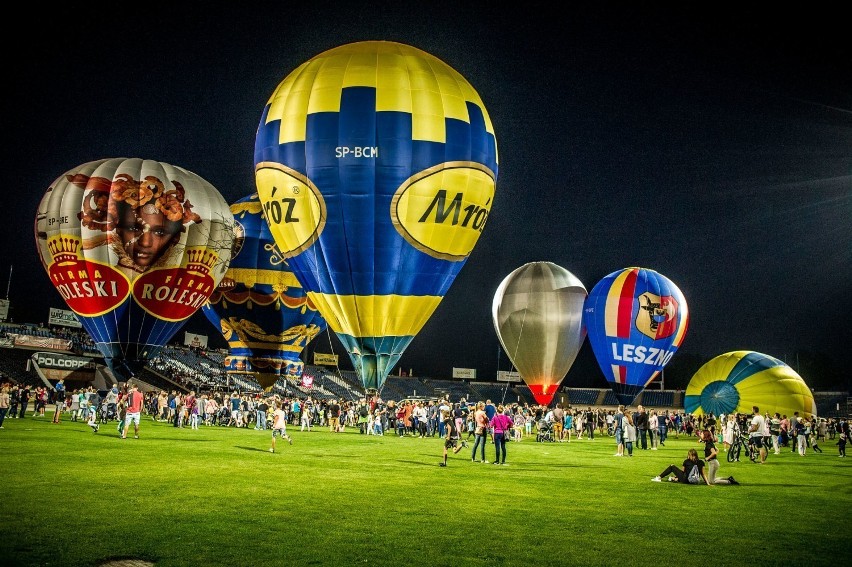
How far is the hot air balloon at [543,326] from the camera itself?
128 feet

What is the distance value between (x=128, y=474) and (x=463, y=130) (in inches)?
520

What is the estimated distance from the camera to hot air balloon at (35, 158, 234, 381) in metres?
27.8

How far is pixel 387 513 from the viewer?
364 inches

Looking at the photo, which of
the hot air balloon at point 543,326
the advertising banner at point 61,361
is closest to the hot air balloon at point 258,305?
the hot air balloon at point 543,326

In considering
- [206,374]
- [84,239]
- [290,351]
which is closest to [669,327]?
[290,351]

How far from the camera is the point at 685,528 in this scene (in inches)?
352

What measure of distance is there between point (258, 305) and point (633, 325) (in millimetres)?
18962

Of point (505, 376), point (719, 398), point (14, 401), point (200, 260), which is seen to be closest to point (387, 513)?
point (200, 260)

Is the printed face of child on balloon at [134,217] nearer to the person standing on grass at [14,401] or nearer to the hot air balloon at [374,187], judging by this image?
the person standing on grass at [14,401]

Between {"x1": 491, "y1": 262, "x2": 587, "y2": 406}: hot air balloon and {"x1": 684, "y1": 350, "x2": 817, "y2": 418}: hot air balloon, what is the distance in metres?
7.46

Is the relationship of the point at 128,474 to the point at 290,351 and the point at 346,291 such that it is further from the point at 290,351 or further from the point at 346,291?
the point at 290,351

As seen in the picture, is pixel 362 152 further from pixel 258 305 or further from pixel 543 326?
pixel 543 326

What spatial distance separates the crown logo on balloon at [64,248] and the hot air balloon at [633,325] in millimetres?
25081

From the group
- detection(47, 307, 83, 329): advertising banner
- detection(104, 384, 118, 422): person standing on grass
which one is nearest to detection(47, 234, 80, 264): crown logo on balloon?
detection(104, 384, 118, 422): person standing on grass
